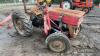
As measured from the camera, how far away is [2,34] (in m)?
10.1

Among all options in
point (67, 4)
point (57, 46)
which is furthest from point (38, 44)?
point (67, 4)

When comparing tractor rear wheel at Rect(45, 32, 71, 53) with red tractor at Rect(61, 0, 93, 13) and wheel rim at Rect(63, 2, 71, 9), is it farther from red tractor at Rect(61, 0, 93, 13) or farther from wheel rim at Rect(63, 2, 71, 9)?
wheel rim at Rect(63, 2, 71, 9)

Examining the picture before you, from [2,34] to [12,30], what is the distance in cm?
70

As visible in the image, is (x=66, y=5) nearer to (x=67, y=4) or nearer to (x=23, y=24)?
(x=67, y=4)

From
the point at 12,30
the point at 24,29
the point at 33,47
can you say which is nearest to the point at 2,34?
the point at 12,30

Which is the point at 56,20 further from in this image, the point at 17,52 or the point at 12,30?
the point at 12,30

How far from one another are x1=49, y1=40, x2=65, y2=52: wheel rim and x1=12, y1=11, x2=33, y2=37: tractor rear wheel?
5.15 feet

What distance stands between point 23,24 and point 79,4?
28.0 ft

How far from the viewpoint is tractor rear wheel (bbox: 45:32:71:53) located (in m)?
7.60

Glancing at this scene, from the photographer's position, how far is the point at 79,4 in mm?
16828

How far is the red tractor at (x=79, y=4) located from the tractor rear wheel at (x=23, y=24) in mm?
7346

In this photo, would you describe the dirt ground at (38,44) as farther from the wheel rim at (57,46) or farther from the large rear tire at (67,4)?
the large rear tire at (67,4)

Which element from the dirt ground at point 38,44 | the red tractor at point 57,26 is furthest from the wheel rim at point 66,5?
the red tractor at point 57,26

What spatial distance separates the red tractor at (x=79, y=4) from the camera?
652 inches
